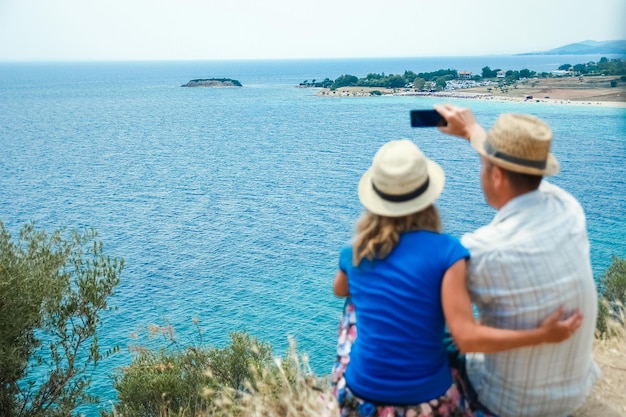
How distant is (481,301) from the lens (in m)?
3.13

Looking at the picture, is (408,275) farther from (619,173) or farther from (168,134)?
(168,134)

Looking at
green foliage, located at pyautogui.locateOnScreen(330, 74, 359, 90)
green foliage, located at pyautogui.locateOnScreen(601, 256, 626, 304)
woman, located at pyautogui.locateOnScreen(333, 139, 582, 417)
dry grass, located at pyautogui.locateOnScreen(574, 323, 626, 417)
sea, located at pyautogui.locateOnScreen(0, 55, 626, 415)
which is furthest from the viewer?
green foliage, located at pyautogui.locateOnScreen(330, 74, 359, 90)

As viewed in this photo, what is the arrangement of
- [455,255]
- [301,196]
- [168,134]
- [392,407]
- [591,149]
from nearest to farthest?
[455,255], [392,407], [301,196], [591,149], [168,134]

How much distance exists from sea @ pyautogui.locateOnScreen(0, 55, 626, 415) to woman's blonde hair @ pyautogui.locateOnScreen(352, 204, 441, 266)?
0.63ft

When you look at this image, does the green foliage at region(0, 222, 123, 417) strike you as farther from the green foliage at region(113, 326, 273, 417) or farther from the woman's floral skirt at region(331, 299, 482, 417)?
the woman's floral skirt at region(331, 299, 482, 417)

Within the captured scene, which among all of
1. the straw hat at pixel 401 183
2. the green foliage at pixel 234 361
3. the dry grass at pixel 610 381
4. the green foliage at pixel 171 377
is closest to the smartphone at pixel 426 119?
the straw hat at pixel 401 183

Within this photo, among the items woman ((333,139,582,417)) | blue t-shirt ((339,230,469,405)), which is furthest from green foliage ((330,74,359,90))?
blue t-shirt ((339,230,469,405))

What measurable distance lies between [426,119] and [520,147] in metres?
0.76

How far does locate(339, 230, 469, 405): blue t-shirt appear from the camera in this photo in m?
2.92

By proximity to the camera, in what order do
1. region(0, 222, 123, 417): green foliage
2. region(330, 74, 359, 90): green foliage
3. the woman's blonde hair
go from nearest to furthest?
the woman's blonde hair < region(0, 222, 123, 417): green foliage < region(330, 74, 359, 90): green foliage

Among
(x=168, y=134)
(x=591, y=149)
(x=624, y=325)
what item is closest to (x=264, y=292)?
(x=624, y=325)

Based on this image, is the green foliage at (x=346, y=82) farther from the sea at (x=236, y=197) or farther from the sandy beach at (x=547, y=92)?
the sea at (x=236, y=197)

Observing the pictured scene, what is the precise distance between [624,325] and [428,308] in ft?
14.4

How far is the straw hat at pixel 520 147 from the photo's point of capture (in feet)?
10.00
